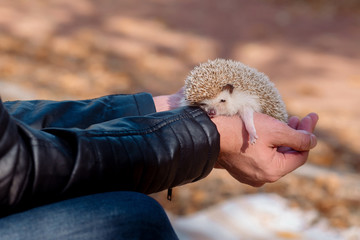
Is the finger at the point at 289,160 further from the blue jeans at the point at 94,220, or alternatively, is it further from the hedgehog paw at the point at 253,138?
the blue jeans at the point at 94,220

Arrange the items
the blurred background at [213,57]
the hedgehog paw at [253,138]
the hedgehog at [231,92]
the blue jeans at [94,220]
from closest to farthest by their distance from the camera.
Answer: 1. the blue jeans at [94,220]
2. the hedgehog paw at [253,138]
3. the hedgehog at [231,92]
4. the blurred background at [213,57]

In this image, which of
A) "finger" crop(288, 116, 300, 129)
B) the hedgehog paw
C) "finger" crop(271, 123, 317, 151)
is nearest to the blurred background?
"finger" crop(288, 116, 300, 129)

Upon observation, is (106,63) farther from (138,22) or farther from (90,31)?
(138,22)

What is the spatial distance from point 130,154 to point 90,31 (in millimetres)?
4675

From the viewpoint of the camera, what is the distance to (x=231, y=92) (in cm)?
163

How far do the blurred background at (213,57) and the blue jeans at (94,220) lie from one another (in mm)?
1312

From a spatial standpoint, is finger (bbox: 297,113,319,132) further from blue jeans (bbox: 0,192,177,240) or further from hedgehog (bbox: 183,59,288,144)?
blue jeans (bbox: 0,192,177,240)

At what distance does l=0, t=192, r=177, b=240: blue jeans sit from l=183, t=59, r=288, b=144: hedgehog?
522 mm

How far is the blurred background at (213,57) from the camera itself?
108 inches

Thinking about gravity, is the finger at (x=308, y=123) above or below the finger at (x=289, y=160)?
above

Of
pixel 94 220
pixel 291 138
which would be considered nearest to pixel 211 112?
pixel 291 138

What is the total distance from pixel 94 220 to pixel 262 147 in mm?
724

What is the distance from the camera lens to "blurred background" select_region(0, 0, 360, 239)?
2734 mm

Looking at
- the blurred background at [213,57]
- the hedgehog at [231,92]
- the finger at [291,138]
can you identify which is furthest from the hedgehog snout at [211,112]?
the blurred background at [213,57]
